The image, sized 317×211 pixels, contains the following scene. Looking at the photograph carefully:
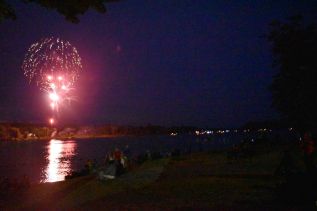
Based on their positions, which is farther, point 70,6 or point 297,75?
point 297,75

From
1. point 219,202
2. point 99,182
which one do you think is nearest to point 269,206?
point 219,202

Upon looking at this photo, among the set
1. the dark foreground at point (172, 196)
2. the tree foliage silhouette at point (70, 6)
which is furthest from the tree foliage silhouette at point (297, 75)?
the tree foliage silhouette at point (70, 6)

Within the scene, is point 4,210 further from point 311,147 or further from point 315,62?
point 315,62

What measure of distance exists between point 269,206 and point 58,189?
10439mm

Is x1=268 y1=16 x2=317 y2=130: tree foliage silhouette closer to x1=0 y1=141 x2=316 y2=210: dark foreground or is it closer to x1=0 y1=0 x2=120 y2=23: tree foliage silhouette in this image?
x1=0 y1=141 x2=316 y2=210: dark foreground

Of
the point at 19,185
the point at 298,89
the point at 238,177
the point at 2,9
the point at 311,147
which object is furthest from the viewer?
the point at 19,185

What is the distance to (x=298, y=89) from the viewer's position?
15039mm

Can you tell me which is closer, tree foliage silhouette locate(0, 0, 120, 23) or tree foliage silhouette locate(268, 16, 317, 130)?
tree foliage silhouette locate(0, 0, 120, 23)

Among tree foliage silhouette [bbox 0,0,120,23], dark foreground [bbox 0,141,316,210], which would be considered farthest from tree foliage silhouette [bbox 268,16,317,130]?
tree foliage silhouette [bbox 0,0,120,23]

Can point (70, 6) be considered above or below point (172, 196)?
above

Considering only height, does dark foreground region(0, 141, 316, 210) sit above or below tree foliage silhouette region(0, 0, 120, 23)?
below

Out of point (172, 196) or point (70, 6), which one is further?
point (172, 196)

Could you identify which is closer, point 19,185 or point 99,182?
point 99,182

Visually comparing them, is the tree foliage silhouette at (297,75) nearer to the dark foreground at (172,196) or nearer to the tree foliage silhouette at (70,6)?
the dark foreground at (172,196)
